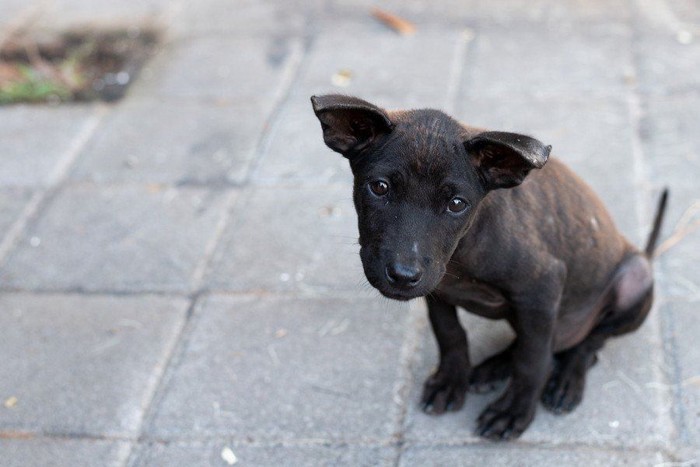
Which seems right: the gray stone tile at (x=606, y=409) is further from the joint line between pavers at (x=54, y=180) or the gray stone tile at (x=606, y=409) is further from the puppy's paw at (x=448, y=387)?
the joint line between pavers at (x=54, y=180)

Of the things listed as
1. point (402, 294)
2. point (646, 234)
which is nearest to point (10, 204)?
point (402, 294)

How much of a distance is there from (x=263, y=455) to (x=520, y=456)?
1148 millimetres

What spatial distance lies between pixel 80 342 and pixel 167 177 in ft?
5.35

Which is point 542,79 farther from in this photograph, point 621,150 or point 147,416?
point 147,416

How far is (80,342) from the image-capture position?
15.3ft

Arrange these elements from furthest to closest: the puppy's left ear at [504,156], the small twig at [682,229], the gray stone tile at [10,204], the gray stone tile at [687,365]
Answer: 1. the gray stone tile at [10,204]
2. the small twig at [682,229]
3. the gray stone tile at [687,365]
4. the puppy's left ear at [504,156]

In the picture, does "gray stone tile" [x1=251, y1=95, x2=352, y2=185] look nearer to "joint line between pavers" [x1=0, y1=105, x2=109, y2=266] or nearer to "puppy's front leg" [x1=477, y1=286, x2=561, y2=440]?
"joint line between pavers" [x1=0, y1=105, x2=109, y2=266]

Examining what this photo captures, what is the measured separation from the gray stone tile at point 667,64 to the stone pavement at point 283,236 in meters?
0.02

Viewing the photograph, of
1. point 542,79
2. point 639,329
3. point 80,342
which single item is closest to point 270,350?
point 80,342

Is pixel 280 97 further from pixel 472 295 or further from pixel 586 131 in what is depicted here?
pixel 472 295

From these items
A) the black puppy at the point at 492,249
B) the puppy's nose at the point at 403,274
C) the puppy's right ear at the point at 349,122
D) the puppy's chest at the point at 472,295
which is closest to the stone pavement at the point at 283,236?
the black puppy at the point at 492,249

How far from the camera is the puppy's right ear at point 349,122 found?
3.12m

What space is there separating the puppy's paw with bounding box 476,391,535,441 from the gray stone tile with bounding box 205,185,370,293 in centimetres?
117

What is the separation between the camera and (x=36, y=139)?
649 centimetres
